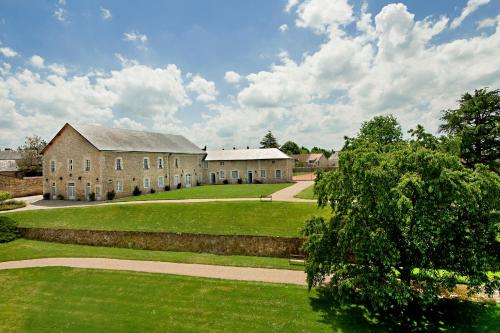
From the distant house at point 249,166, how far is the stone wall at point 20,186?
24.5 meters

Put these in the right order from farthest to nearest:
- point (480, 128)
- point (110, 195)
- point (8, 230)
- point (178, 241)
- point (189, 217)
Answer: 1. point (110, 195)
2. point (480, 128)
3. point (189, 217)
4. point (8, 230)
5. point (178, 241)

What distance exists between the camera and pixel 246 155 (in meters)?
50.6

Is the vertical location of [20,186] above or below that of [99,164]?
below

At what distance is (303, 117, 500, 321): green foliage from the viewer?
9.62 meters

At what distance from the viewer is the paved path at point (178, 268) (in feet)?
50.9

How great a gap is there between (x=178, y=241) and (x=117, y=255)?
3954mm

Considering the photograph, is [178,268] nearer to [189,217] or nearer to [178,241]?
[178,241]

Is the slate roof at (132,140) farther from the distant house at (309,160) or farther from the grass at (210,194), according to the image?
the distant house at (309,160)

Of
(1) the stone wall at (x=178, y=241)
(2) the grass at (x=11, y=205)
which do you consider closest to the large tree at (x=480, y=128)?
(1) the stone wall at (x=178, y=241)

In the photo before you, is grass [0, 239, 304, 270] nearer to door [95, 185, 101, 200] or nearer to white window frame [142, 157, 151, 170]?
door [95, 185, 101, 200]

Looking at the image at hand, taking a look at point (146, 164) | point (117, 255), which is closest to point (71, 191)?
point (146, 164)

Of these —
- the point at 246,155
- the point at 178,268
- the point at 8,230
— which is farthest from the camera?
the point at 246,155

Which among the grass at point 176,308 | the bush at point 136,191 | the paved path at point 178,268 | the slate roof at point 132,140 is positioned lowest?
the grass at point 176,308

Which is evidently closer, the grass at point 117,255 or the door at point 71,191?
the grass at point 117,255
